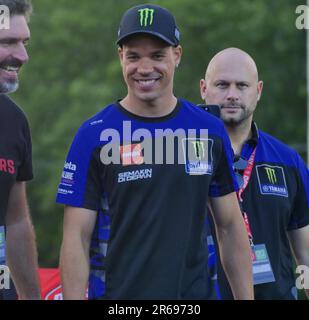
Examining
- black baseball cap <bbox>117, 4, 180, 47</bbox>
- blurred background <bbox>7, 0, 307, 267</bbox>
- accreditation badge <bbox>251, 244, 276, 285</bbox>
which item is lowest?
accreditation badge <bbox>251, 244, 276, 285</bbox>

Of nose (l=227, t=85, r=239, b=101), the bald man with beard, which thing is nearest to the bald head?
the bald man with beard

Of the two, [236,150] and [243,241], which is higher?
[236,150]

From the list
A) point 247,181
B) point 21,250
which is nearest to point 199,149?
point 21,250

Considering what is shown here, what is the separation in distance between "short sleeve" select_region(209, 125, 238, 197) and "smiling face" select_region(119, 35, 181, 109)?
42 centimetres

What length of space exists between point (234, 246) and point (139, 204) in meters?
0.69

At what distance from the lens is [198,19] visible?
30.1 meters

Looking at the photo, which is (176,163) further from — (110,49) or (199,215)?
→ (110,49)

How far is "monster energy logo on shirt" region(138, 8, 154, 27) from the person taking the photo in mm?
5463

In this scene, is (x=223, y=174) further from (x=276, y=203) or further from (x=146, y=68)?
(x=276, y=203)

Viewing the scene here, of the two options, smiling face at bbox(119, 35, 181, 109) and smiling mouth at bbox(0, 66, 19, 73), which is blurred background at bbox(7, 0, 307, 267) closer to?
smiling mouth at bbox(0, 66, 19, 73)

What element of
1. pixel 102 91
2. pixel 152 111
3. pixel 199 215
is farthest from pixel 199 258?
pixel 102 91

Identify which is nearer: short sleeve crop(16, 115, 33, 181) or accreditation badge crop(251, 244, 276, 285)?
short sleeve crop(16, 115, 33, 181)

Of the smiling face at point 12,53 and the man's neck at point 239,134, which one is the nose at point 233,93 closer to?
the man's neck at point 239,134
